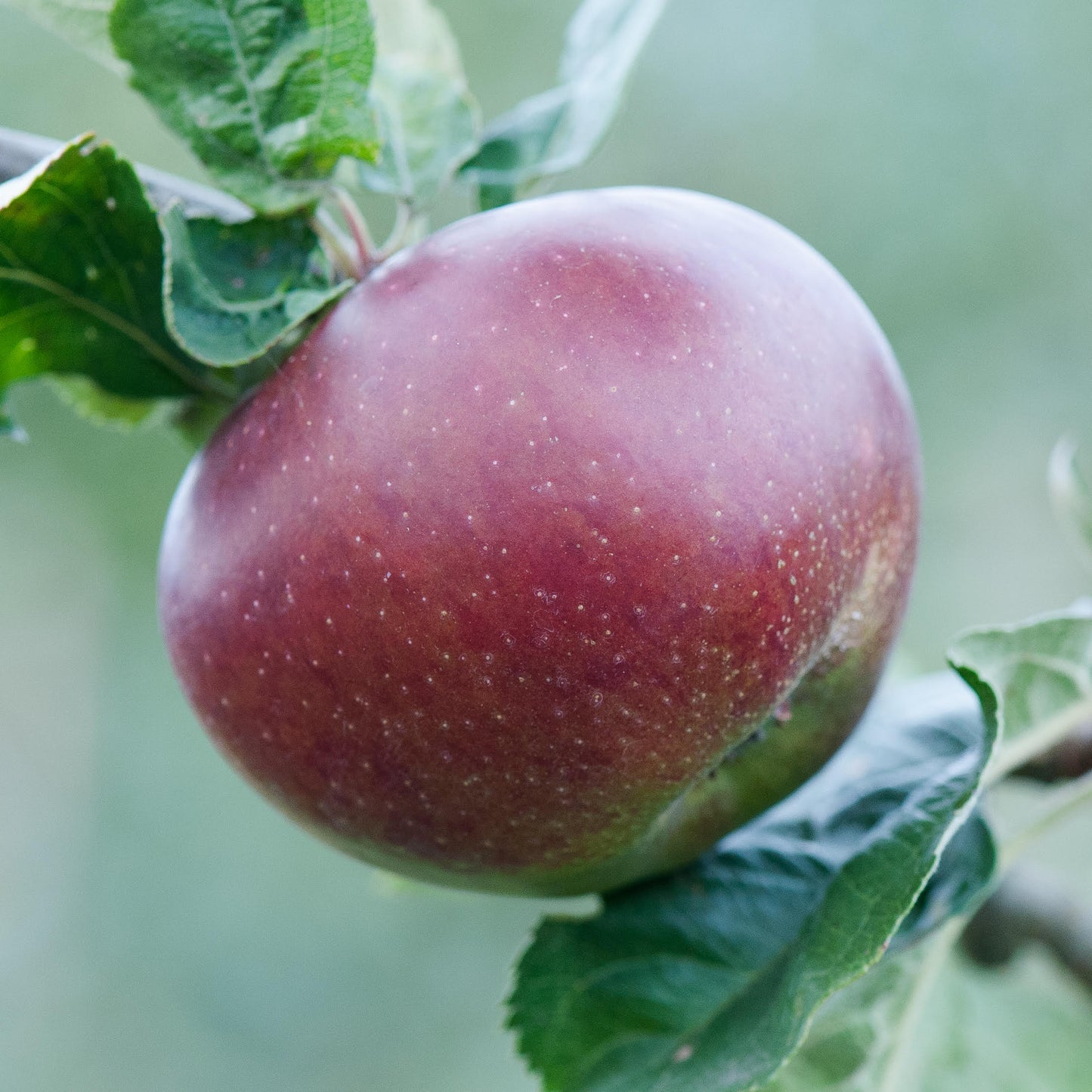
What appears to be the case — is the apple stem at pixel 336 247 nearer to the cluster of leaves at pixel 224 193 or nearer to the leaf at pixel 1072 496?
the cluster of leaves at pixel 224 193

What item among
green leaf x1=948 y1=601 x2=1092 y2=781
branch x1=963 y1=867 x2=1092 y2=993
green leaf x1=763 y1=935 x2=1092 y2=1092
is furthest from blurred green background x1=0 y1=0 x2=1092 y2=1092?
green leaf x1=948 y1=601 x2=1092 y2=781

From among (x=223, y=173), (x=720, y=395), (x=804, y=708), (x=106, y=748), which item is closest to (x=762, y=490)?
(x=720, y=395)

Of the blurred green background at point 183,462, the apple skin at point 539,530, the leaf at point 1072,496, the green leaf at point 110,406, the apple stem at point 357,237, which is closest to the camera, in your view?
the apple skin at point 539,530

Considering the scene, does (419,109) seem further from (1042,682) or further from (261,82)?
(1042,682)

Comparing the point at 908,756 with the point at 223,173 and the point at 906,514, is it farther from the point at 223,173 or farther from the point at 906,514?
the point at 223,173

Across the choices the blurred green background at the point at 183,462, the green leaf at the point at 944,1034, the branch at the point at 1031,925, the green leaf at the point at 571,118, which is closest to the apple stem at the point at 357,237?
the green leaf at the point at 571,118

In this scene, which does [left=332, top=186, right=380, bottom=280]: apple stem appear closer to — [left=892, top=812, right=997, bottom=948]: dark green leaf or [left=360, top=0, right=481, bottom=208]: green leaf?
[left=360, top=0, right=481, bottom=208]: green leaf

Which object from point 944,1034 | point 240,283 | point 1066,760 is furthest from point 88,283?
point 944,1034
